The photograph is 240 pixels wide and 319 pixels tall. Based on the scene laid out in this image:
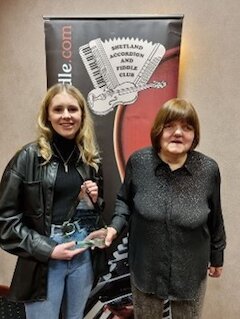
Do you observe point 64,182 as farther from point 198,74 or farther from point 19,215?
point 198,74

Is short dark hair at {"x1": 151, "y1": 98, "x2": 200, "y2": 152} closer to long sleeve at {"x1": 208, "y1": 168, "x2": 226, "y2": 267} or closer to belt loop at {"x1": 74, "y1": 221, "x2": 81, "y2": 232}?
long sleeve at {"x1": 208, "y1": 168, "x2": 226, "y2": 267}

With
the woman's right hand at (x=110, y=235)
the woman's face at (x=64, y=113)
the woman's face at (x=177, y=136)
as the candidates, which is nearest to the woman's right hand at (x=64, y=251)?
the woman's right hand at (x=110, y=235)

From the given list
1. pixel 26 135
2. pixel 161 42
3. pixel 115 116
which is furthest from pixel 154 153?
pixel 26 135

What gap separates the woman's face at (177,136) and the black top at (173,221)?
84 mm

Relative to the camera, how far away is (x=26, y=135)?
229cm

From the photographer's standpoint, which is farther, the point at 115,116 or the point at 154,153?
the point at 115,116

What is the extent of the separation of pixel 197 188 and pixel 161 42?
2.68ft

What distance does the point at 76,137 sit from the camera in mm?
1547

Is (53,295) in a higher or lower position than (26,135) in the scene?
lower

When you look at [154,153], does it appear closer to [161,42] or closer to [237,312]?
[161,42]

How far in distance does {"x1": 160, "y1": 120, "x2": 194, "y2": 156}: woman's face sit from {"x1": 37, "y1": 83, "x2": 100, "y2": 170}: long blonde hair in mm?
344

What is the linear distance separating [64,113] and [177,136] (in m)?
0.46

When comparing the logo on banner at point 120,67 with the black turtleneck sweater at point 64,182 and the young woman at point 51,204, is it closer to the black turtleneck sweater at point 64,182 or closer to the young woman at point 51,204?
the young woman at point 51,204

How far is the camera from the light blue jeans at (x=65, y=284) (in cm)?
153
